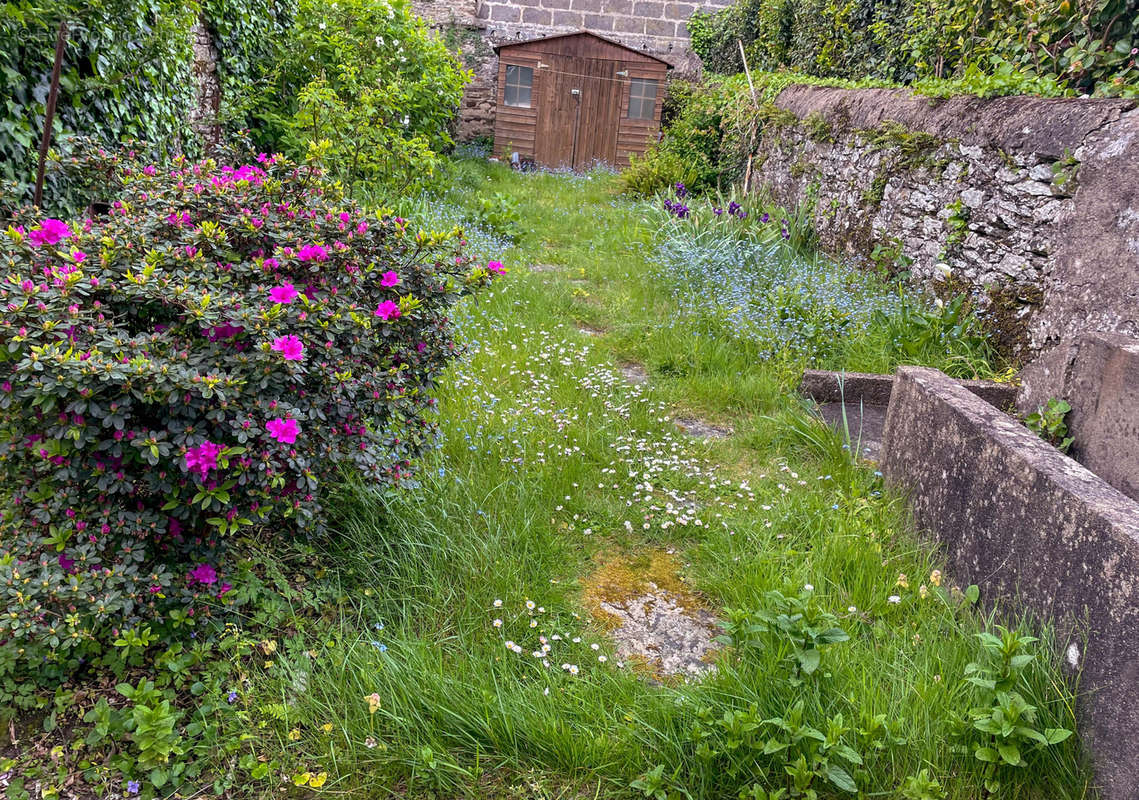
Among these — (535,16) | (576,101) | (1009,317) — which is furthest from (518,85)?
(1009,317)

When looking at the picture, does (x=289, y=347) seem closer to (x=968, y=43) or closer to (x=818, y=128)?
(x=968, y=43)

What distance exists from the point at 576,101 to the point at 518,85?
Result: 117 cm

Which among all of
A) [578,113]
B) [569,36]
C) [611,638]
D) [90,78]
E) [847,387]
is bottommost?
[611,638]

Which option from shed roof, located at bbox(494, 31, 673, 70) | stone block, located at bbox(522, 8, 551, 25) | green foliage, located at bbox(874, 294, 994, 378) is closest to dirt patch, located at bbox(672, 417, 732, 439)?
green foliage, located at bbox(874, 294, 994, 378)

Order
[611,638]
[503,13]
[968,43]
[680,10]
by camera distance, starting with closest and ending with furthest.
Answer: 1. [611,638]
2. [968,43]
3. [503,13]
4. [680,10]

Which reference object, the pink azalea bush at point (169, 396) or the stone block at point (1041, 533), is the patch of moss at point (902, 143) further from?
the pink azalea bush at point (169, 396)

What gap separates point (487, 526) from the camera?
2732mm

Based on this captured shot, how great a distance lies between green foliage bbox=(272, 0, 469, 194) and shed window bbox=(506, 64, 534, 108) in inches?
260

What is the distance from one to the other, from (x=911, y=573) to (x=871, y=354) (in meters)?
2.09

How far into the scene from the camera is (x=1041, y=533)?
197 cm

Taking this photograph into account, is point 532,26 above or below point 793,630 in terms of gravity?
above

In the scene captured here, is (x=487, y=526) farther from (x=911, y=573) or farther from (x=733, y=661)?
(x=911, y=573)

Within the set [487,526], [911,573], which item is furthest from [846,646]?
[487,526]

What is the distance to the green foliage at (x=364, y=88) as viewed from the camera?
5.90 metres
